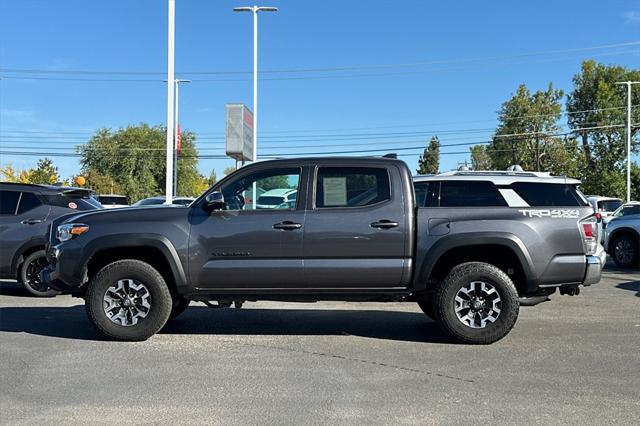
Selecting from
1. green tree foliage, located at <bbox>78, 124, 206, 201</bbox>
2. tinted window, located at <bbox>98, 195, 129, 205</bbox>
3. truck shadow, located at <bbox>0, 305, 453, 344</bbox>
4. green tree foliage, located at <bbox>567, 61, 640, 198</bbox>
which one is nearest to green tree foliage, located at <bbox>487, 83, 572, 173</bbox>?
green tree foliage, located at <bbox>567, 61, 640, 198</bbox>

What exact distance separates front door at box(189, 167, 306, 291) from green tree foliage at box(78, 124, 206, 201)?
5273cm

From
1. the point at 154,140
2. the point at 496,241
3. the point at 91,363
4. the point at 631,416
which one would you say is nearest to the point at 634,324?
the point at 496,241

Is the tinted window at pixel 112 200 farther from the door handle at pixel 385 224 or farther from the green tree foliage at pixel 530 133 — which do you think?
the green tree foliage at pixel 530 133

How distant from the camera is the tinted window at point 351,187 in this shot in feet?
21.5

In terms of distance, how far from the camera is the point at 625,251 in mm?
14930

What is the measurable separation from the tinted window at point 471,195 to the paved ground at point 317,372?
1546 mm

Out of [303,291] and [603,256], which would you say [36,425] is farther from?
[603,256]

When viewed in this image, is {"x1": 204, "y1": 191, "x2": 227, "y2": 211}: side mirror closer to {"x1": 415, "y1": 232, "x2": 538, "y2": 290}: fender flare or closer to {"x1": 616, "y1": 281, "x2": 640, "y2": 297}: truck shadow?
{"x1": 415, "y1": 232, "x2": 538, "y2": 290}: fender flare

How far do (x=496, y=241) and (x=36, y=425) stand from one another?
459 cm

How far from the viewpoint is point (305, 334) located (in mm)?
7043

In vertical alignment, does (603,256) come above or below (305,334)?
above

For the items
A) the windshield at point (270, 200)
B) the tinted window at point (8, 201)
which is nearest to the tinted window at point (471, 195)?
the windshield at point (270, 200)

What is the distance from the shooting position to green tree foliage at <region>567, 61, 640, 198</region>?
5531cm

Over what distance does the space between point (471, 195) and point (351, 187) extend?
1391 mm
